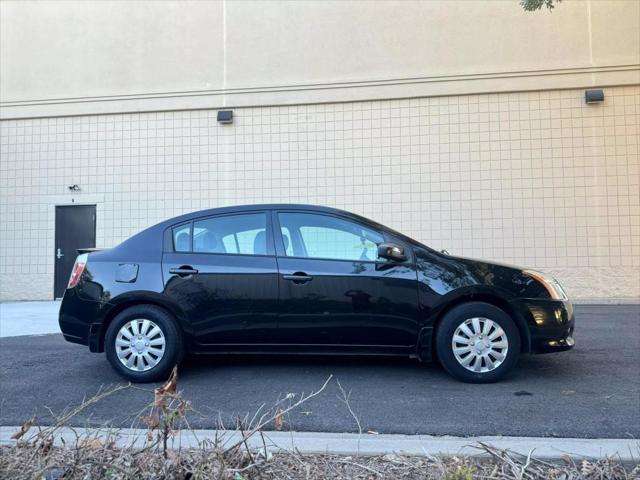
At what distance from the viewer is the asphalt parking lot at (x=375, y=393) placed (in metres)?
3.40

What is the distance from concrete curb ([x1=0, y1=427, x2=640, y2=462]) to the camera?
9.08 feet

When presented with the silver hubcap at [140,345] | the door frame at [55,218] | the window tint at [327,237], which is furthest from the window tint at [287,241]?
the door frame at [55,218]

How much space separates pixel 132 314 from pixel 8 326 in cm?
466

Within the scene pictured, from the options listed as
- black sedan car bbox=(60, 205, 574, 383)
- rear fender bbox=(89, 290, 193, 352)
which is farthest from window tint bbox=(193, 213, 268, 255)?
rear fender bbox=(89, 290, 193, 352)

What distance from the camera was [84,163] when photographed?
1123cm

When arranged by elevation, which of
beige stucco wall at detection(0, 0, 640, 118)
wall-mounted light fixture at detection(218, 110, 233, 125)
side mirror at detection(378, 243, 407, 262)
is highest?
beige stucco wall at detection(0, 0, 640, 118)

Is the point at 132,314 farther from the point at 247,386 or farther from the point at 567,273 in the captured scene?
the point at 567,273

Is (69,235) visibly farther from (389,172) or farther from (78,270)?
(78,270)

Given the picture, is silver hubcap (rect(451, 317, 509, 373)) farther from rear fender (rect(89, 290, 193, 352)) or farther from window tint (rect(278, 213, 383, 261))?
rear fender (rect(89, 290, 193, 352))

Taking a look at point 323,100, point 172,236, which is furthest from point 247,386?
point 323,100

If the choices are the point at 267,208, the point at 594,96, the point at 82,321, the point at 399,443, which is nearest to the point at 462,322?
the point at 399,443

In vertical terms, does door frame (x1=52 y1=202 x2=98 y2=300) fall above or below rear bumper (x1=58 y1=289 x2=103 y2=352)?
above

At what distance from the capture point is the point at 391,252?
429cm

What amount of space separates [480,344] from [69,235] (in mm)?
9953
